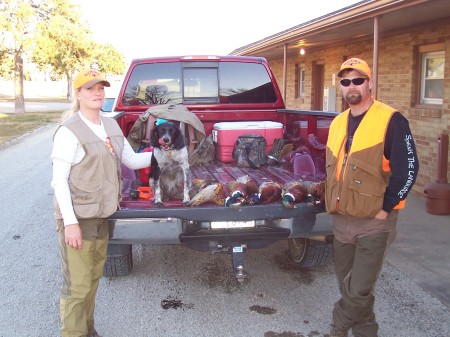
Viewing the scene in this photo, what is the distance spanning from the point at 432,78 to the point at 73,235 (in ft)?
24.4

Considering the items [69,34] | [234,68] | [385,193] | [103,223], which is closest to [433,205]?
[234,68]

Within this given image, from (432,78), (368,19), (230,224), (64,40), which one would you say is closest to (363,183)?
(230,224)

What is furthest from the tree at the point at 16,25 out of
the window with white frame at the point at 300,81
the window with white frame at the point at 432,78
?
the window with white frame at the point at 432,78

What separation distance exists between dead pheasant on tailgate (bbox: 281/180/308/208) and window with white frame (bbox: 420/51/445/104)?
5291 millimetres

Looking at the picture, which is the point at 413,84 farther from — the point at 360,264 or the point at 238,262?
the point at 360,264

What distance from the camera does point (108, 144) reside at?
11.1ft

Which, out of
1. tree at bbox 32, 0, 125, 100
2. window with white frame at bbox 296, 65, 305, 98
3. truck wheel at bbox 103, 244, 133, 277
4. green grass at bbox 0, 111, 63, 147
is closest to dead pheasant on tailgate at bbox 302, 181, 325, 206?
truck wheel at bbox 103, 244, 133, 277

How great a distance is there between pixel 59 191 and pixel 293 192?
1.70 meters

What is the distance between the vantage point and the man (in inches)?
122

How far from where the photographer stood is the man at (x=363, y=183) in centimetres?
311

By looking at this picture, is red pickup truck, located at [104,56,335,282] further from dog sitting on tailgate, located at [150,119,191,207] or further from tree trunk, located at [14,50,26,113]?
tree trunk, located at [14,50,26,113]

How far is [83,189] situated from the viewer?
320 cm

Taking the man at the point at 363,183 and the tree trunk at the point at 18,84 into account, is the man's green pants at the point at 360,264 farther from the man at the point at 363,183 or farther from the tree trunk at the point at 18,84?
the tree trunk at the point at 18,84

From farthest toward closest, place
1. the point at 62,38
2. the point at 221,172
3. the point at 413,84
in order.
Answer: the point at 62,38
the point at 413,84
the point at 221,172
